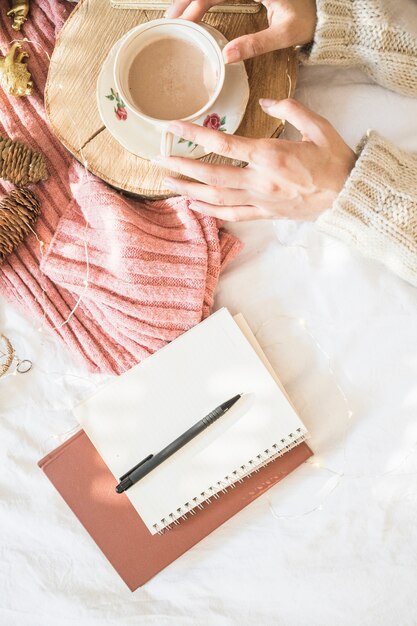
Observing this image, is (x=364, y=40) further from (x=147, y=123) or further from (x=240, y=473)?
(x=240, y=473)

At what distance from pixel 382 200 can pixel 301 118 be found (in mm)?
144

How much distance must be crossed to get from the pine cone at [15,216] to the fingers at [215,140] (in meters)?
0.26

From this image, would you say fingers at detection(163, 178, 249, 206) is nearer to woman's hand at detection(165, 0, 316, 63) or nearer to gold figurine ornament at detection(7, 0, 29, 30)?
woman's hand at detection(165, 0, 316, 63)

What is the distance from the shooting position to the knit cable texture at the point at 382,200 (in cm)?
71

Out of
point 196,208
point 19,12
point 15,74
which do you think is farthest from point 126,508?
point 19,12

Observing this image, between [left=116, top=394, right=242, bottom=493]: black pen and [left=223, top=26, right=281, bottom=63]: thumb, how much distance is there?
436 mm

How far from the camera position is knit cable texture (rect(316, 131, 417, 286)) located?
709 mm

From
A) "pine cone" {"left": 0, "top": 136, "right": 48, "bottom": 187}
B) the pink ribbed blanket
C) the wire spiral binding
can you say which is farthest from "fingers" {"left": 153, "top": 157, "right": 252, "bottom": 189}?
the wire spiral binding

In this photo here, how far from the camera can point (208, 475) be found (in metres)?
0.77

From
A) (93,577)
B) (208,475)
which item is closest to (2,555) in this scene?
(93,577)

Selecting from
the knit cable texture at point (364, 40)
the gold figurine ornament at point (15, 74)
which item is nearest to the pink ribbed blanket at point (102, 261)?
the gold figurine ornament at point (15, 74)

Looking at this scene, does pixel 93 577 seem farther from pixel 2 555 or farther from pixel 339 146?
pixel 339 146

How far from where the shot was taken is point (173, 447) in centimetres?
77

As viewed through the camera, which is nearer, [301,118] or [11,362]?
[301,118]
